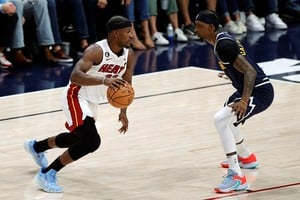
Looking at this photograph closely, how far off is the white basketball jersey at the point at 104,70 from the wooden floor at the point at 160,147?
0.66m

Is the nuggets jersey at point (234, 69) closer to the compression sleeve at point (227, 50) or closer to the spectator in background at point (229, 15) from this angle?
the compression sleeve at point (227, 50)

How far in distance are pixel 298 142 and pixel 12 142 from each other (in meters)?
2.59

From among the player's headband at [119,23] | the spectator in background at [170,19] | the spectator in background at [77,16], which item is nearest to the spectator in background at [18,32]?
the spectator in background at [77,16]

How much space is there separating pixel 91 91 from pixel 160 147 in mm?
1259

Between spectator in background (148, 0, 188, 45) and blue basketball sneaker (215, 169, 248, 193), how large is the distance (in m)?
6.79

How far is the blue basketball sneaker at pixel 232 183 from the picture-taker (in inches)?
261

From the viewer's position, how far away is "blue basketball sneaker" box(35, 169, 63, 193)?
6.78 metres

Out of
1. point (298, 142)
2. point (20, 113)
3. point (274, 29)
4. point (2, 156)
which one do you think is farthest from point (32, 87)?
point (274, 29)

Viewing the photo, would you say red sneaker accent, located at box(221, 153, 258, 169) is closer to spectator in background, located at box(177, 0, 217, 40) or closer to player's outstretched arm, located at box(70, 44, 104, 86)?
player's outstretched arm, located at box(70, 44, 104, 86)

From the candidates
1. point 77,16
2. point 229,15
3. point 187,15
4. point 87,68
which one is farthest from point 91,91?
point 229,15

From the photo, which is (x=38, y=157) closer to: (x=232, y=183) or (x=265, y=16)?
(x=232, y=183)

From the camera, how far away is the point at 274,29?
577 inches

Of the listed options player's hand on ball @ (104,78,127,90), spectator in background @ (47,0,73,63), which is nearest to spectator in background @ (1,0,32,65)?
spectator in background @ (47,0,73,63)

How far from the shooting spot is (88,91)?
23.1 feet
